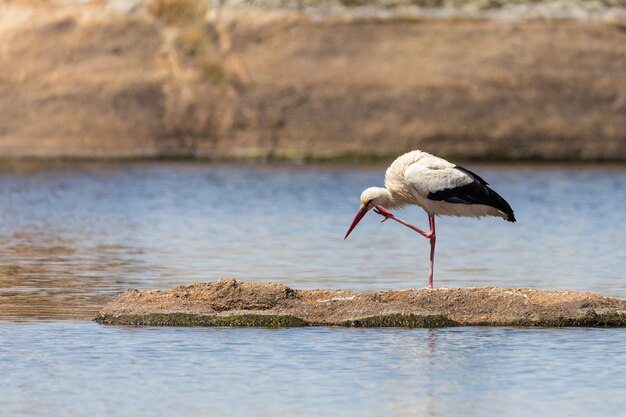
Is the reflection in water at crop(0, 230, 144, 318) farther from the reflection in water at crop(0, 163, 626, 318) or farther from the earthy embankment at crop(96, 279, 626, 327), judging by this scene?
the earthy embankment at crop(96, 279, 626, 327)

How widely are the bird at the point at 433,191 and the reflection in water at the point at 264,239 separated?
2343mm

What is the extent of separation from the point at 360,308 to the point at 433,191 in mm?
1971

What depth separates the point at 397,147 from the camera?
58.5 meters

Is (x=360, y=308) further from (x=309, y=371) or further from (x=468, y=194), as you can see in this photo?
(x=309, y=371)

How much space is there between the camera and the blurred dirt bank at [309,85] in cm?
5881

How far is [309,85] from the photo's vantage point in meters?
60.2

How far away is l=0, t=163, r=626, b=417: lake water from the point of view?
1200cm

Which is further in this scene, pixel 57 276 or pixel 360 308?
pixel 57 276

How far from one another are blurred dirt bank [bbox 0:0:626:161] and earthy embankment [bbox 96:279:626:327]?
4214 cm

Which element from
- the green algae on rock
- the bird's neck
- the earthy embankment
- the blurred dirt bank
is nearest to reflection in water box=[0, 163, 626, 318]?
the earthy embankment

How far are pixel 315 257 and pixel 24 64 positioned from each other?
41.7 meters

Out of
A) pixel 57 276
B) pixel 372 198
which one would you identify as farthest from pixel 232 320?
pixel 57 276

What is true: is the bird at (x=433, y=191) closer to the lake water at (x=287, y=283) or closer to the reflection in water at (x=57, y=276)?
the lake water at (x=287, y=283)

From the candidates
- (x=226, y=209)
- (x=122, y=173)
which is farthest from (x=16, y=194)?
(x=122, y=173)
